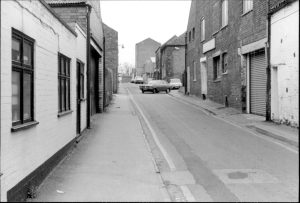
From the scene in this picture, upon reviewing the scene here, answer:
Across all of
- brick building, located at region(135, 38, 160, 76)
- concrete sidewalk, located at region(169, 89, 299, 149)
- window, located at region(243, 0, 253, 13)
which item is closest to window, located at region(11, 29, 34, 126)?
concrete sidewalk, located at region(169, 89, 299, 149)

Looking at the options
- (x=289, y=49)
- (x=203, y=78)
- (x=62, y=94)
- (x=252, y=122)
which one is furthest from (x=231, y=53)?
(x=289, y=49)

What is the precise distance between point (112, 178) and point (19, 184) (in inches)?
86.2

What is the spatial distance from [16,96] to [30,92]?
0.75m

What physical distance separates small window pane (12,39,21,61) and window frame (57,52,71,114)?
3448mm

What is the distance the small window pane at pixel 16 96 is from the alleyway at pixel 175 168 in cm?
136

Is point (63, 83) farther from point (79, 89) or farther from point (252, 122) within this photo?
point (252, 122)

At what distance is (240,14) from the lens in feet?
Answer: 67.8

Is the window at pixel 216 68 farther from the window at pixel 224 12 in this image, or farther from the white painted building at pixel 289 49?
the white painted building at pixel 289 49

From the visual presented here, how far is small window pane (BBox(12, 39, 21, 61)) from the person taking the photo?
19.9ft

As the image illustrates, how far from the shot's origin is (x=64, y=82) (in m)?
10.7

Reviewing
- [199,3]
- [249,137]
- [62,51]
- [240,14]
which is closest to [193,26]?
[199,3]

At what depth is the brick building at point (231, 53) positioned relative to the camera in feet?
60.0

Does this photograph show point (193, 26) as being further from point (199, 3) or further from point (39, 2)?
point (39, 2)

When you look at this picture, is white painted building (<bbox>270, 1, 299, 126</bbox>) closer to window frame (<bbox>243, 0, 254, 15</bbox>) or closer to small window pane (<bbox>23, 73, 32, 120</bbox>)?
small window pane (<bbox>23, 73, 32, 120</bbox>)
